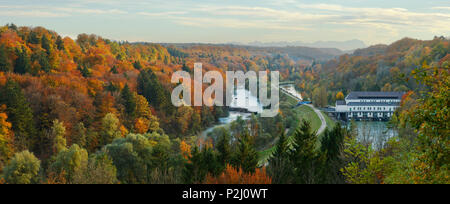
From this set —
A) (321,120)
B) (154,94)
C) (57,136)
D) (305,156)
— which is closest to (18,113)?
(57,136)

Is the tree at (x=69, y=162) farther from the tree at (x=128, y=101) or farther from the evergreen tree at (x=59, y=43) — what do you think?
the evergreen tree at (x=59, y=43)

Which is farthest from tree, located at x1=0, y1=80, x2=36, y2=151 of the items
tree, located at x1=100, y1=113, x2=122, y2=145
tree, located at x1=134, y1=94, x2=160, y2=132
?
tree, located at x1=134, y1=94, x2=160, y2=132

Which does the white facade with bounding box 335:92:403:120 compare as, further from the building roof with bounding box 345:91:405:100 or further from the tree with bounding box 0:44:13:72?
the tree with bounding box 0:44:13:72

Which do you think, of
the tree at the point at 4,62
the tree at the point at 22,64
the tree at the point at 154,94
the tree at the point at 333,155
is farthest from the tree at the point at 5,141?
the tree at the point at 333,155

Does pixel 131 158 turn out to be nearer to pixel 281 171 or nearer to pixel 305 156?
pixel 305 156
